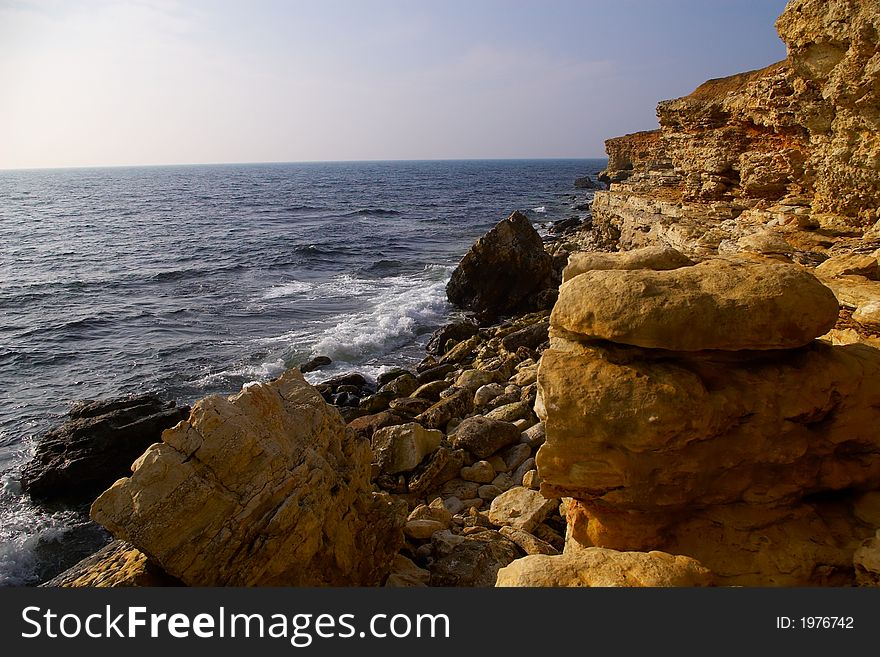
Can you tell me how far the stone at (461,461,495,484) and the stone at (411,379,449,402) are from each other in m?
5.61

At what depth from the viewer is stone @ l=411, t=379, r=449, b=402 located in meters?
17.3

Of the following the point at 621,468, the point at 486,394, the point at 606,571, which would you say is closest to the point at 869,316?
the point at 621,468

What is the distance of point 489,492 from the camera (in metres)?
11.1

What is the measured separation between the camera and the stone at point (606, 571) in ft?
15.3

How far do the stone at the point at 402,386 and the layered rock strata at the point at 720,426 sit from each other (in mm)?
12049

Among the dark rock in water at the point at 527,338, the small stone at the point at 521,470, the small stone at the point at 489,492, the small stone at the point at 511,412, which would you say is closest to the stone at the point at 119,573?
the small stone at the point at 489,492

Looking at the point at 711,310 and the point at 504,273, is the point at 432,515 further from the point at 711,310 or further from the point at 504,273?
the point at 504,273

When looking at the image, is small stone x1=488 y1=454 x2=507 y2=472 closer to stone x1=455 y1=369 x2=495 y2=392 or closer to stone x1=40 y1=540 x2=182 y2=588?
stone x1=455 y1=369 x2=495 y2=392

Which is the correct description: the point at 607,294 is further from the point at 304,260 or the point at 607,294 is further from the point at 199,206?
the point at 199,206

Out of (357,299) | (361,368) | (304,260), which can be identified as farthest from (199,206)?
(361,368)

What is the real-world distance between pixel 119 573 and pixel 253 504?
1.55m

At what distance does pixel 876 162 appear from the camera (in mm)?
12141

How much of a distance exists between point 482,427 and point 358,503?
16.2 feet

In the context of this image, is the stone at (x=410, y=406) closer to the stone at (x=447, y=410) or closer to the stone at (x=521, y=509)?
the stone at (x=447, y=410)
